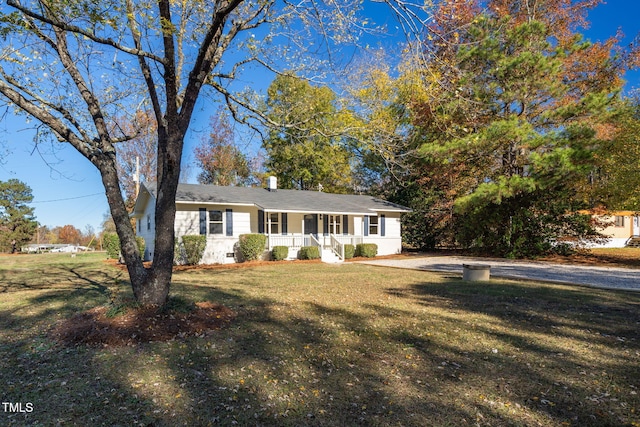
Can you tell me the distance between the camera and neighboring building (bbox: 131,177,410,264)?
16.0m

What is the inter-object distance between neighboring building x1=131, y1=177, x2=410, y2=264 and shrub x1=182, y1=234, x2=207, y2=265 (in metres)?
0.63

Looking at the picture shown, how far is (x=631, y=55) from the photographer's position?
1889 cm

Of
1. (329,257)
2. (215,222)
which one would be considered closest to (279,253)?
(329,257)

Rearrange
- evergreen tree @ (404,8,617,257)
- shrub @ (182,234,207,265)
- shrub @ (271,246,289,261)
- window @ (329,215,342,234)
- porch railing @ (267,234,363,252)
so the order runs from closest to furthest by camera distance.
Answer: evergreen tree @ (404,8,617,257)
shrub @ (182,234,207,265)
shrub @ (271,246,289,261)
porch railing @ (267,234,363,252)
window @ (329,215,342,234)

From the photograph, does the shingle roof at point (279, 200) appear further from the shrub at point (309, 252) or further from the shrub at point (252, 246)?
the shrub at point (309, 252)

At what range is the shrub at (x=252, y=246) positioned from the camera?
1595 cm

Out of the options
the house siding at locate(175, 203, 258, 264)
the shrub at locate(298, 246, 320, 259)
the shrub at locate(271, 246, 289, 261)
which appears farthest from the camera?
the shrub at locate(298, 246, 320, 259)

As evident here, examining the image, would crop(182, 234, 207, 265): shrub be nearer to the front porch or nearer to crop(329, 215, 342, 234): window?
the front porch

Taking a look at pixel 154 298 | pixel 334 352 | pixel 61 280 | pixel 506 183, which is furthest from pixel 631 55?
pixel 61 280

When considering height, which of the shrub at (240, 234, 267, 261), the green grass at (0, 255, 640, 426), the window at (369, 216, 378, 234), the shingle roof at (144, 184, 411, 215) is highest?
the shingle roof at (144, 184, 411, 215)

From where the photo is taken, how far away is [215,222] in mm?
16250

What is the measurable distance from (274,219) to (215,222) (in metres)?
3.21

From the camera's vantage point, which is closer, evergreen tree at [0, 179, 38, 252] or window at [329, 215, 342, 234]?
window at [329, 215, 342, 234]

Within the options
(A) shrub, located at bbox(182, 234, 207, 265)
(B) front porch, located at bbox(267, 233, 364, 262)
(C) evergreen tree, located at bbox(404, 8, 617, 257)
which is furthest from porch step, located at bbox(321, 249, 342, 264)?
(C) evergreen tree, located at bbox(404, 8, 617, 257)
